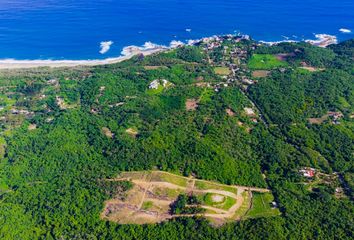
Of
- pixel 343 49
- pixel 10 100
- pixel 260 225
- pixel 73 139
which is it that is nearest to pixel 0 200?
pixel 73 139

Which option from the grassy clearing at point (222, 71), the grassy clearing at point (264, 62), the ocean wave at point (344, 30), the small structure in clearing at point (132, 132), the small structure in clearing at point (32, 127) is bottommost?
the small structure in clearing at point (32, 127)

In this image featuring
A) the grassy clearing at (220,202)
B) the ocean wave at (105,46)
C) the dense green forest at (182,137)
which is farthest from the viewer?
the ocean wave at (105,46)

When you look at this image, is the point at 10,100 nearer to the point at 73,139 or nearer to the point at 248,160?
the point at 73,139

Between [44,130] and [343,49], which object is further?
[343,49]

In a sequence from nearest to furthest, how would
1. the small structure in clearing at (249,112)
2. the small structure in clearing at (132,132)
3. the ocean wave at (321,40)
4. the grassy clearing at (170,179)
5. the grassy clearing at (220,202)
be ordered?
the grassy clearing at (220,202)
the grassy clearing at (170,179)
the small structure in clearing at (132,132)
the small structure in clearing at (249,112)
the ocean wave at (321,40)

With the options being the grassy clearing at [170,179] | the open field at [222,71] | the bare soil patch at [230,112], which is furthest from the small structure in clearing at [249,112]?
the grassy clearing at [170,179]

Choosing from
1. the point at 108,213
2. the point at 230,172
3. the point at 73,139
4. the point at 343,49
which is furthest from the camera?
the point at 343,49

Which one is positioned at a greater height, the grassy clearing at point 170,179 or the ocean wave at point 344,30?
the ocean wave at point 344,30

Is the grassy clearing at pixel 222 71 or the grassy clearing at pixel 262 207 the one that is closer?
the grassy clearing at pixel 262 207

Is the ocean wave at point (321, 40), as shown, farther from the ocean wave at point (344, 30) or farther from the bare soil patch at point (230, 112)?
the bare soil patch at point (230, 112)
